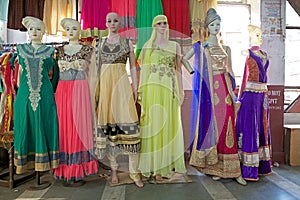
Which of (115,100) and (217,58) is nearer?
(115,100)

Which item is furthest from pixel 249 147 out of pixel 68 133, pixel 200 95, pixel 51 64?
pixel 51 64

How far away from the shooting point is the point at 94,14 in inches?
145

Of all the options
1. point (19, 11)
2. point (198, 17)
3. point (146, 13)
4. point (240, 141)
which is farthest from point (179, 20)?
point (19, 11)

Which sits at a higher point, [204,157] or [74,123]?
[74,123]

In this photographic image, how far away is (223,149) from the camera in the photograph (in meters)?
3.34

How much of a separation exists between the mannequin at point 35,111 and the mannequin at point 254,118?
76.2 inches

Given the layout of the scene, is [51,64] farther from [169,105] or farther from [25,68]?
[169,105]

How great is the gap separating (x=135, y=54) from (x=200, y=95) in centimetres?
85

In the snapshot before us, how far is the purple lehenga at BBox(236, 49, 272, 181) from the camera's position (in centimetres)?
333

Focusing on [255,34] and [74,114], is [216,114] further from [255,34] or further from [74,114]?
[74,114]

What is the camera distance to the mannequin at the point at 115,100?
314 centimetres

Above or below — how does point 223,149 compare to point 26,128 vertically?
below

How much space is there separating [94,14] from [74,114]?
1.29 meters

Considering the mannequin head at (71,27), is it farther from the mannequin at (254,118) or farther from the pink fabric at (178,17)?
the mannequin at (254,118)
